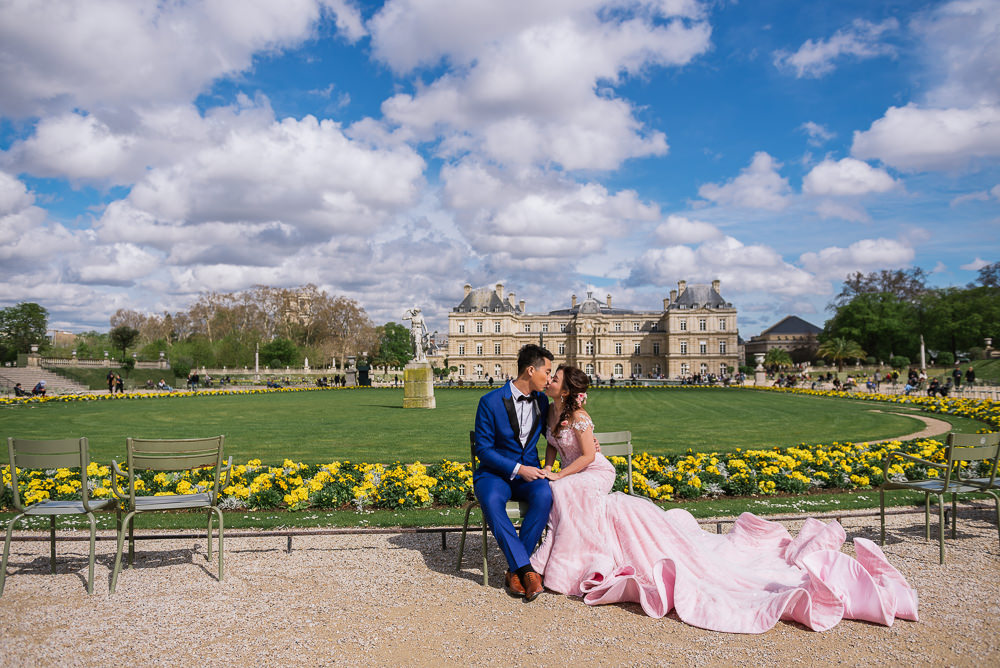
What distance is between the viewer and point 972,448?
4.83 m

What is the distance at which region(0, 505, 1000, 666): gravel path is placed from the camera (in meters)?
3.15

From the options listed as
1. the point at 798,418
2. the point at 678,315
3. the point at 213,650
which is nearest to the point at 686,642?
the point at 213,650

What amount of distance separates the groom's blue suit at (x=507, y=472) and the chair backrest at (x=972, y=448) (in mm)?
3026

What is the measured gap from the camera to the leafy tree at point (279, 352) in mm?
57562

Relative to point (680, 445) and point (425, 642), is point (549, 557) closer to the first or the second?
point (425, 642)

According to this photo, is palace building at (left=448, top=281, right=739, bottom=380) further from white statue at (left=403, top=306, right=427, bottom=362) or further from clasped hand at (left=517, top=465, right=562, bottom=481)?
clasped hand at (left=517, top=465, right=562, bottom=481)

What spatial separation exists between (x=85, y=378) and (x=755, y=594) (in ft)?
160

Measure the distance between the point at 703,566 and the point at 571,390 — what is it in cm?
138

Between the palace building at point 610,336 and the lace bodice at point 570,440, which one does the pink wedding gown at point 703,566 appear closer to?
the lace bodice at point 570,440

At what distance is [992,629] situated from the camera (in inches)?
134

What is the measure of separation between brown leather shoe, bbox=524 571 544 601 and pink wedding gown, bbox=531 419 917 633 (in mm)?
157

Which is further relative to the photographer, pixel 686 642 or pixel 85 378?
pixel 85 378

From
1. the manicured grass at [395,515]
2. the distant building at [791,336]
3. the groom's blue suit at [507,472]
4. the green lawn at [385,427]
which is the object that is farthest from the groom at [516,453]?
the distant building at [791,336]

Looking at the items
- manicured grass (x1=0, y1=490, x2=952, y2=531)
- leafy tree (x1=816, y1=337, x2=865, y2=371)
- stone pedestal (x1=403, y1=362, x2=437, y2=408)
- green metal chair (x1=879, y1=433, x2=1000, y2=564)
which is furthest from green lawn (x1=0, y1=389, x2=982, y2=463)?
leafy tree (x1=816, y1=337, x2=865, y2=371)
